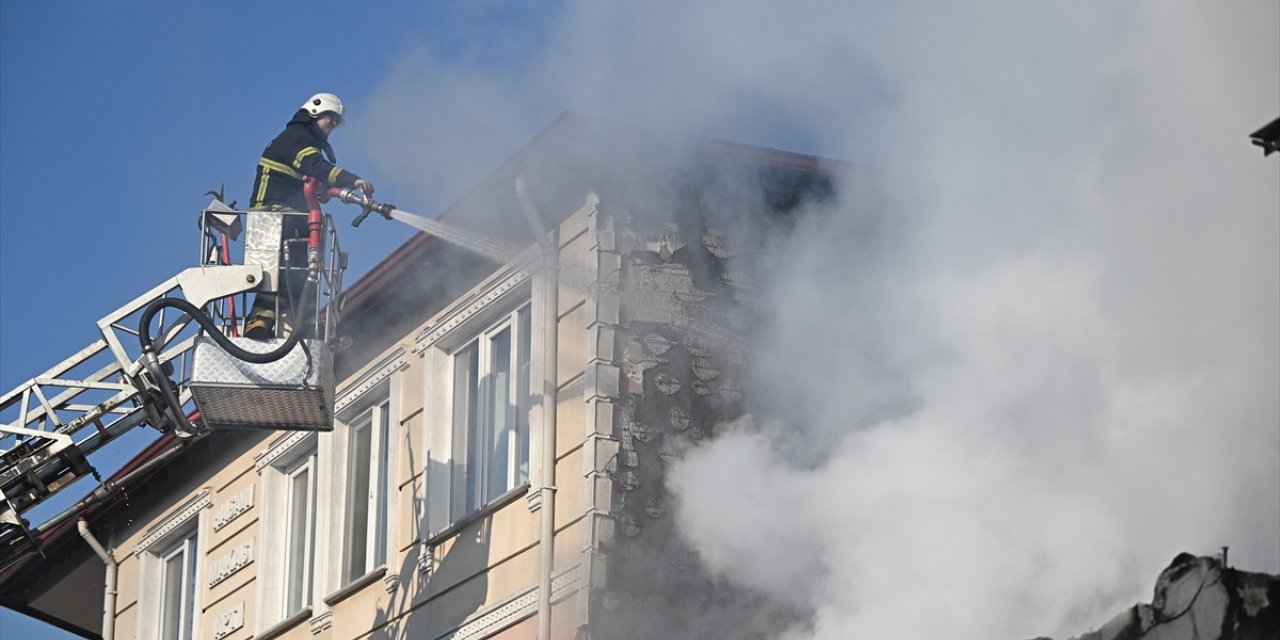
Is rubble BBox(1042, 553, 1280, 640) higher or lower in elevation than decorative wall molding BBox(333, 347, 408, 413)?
lower

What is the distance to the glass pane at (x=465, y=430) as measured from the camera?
15.5m

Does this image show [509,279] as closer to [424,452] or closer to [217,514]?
[424,452]

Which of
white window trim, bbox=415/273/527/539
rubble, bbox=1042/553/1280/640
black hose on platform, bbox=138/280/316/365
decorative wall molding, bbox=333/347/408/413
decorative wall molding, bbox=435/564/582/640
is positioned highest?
decorative wall molding, bbox=333/347/408/413

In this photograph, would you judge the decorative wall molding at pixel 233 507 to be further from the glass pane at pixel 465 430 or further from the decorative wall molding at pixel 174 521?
the glass pane at pixel 465 430

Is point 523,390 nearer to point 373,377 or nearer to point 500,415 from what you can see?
point 500,415

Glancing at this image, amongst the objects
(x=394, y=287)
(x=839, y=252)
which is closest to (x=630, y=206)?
(x=839, y=252)

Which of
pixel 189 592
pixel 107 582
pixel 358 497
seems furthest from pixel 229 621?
pixel 107 582

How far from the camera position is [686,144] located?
47.8 feet

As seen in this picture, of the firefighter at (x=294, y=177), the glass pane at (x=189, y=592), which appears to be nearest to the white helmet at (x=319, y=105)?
the firefighter at (x=294, y=177)

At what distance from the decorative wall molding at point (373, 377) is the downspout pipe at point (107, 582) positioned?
511cm

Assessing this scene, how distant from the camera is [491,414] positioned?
15.5 metres

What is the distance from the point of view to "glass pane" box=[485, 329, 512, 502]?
15.1m

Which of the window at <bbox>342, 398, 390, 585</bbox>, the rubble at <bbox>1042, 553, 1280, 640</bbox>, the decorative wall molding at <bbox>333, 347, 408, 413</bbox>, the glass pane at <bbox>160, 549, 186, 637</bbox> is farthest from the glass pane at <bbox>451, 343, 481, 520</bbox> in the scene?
the rubble at <bbox>1042, 553, 1280, 640</bbox>

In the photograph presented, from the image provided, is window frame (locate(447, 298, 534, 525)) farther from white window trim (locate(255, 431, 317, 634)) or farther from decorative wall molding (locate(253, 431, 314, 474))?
decorative wall molding (locate(253, 431, 314, 474))
